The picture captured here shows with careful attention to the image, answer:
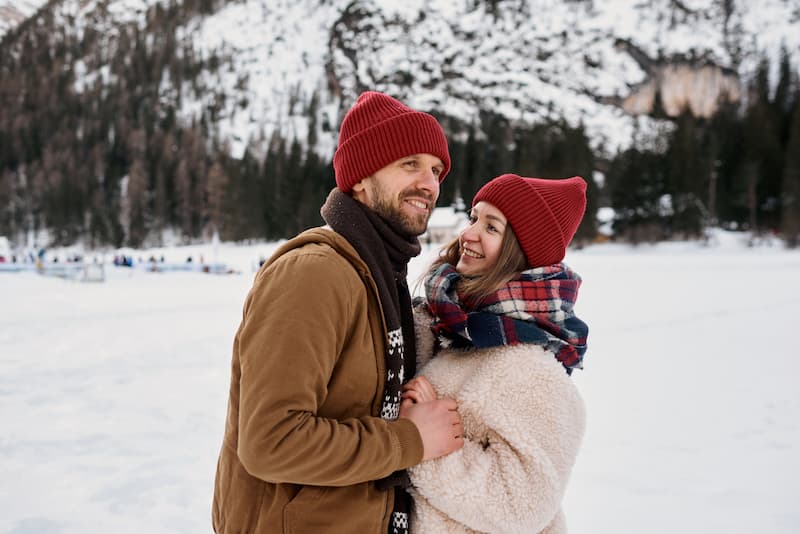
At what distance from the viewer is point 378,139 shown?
1.94 metres

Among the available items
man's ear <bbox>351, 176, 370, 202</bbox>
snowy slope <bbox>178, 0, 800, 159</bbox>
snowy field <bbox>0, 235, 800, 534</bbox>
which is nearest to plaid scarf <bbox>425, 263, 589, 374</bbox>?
man's ear <bbox>351, 176, 370, 202</bbox>

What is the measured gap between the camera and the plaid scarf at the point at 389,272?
1689 millimetres

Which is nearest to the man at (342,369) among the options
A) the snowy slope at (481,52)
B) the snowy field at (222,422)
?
the snowy field at (222,422)

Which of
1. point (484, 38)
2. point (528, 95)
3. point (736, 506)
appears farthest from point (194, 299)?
point (484, 38)

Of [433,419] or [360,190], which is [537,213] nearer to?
[360,190]

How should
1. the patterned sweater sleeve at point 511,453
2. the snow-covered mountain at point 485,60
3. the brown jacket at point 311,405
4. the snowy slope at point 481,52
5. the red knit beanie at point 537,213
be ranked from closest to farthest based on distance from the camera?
the brown jacket at point 311,405, the patterned sweater sleeve at point 511,453, the red knit beanie at point 537,213, the snow-covered mountain at point 485,60, the snowy slope at point 481,52

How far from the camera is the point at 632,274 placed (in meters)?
26.2

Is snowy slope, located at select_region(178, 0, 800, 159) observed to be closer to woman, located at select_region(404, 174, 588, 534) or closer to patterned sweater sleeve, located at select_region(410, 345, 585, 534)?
woman, located at select_region(404, 174, 588, 534)

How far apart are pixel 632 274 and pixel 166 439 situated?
2523 centimetres

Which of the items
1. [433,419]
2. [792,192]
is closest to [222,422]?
[433,419]

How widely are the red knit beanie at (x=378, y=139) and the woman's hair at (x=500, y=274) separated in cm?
48

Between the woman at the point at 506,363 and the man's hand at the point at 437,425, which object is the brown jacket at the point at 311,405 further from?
the woman at the point at 506,363

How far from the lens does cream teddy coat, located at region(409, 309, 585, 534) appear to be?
1646mm

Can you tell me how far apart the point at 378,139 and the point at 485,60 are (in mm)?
111601
